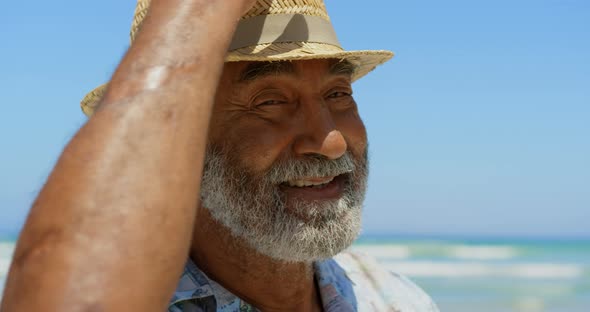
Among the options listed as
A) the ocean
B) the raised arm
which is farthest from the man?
the ocean

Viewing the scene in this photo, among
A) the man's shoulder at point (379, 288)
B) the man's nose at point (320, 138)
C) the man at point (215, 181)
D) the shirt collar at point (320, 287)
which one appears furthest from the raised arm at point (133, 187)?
the man's shoulder at point (379, 288)

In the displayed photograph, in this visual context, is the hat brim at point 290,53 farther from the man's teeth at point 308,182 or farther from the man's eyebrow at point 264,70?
the man's teeth at point 308,182

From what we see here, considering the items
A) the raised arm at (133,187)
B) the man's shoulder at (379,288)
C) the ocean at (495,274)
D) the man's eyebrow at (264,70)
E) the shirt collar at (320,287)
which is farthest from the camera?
the ocean at (495,274)

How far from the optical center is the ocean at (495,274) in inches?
679

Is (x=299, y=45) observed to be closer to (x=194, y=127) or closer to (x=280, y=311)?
(x=280, y=311)

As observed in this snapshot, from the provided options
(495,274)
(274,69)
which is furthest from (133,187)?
(495,274)

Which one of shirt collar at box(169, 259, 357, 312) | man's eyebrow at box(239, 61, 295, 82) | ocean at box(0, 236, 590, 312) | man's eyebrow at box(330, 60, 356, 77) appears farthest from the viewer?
ocean at box(0, 236, 590, 312)

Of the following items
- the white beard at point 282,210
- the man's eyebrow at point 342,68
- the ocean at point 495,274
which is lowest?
the white beard at point 282,210

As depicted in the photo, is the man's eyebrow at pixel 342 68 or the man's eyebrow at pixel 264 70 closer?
the man's eyebrow at pixel 264 70

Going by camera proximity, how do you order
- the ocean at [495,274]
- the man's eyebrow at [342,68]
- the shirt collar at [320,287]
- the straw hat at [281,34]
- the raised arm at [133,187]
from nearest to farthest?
the raised arm at [133,187] → the shirt collar at [320,287] → the straw hat at [281,34] → the man's eyebrow at [342,68] → the ocean at [495,274]

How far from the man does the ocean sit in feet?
32.6

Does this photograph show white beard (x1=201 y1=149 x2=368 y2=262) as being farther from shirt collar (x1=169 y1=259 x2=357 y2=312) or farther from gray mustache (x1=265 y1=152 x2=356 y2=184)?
shirt collar (x1=169 y1=259 x2=357 y2=312)

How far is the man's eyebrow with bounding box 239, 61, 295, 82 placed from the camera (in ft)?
→ 9.36

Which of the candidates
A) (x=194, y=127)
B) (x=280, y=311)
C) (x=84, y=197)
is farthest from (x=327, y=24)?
(x=84, y=197)
